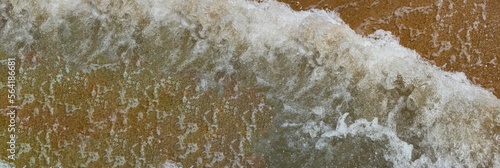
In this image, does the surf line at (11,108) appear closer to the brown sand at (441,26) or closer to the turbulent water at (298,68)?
the turbulent water at (298,68)

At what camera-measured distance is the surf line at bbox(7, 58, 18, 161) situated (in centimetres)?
557

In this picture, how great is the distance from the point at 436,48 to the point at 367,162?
4.70 feet

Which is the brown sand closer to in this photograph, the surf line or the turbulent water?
the turbulent water

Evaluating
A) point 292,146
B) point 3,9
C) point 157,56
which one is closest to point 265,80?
point 292,146

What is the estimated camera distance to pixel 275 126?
5.56 m

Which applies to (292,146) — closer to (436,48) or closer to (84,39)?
(436,48)

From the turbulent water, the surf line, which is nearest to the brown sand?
the turbulent water

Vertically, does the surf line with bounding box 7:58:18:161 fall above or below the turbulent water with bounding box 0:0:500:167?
below

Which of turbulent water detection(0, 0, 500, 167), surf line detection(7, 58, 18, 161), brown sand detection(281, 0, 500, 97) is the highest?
brown sand detection(281, 0, 500, 97)

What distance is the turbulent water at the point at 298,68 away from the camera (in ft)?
17.9

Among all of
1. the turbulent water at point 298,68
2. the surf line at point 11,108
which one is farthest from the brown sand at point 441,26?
the surf line at point 11,108

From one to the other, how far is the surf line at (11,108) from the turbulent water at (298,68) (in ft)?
0.36

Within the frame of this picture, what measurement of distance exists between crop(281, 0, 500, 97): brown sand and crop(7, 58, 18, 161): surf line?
3071 mm

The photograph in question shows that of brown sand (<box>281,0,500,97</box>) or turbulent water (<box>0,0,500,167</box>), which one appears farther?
brown sand (<box>281,0,500,97</box>)
